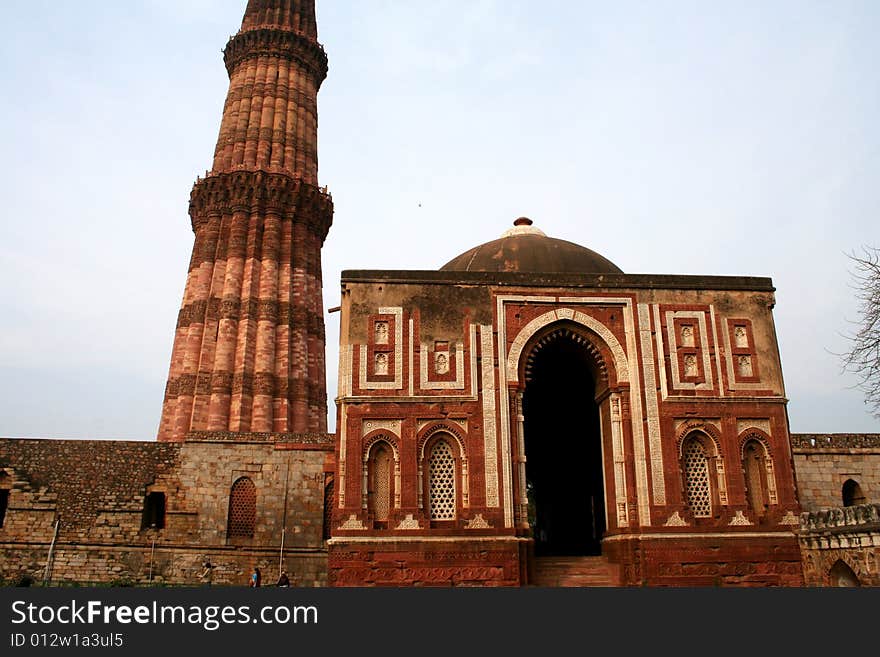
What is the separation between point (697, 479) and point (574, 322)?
13.0 feet

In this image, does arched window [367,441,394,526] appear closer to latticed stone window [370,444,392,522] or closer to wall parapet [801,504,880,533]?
latticed stone window [370,444,392,522]

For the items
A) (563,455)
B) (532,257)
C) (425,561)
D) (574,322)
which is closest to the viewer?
(425,561)

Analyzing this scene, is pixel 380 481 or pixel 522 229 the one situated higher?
pixel 522 229

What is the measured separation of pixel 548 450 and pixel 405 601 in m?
13.5

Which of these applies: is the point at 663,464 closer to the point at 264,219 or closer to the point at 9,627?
the point at 9,627

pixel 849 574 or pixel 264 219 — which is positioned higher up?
pixel 264 219

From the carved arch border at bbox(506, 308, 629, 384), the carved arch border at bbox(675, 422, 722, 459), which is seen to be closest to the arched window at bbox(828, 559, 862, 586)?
the carved arch border at bbox(675, 422, 722, 459)

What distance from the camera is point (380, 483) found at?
14609 millimetres

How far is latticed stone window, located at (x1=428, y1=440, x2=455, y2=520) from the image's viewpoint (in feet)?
47.5

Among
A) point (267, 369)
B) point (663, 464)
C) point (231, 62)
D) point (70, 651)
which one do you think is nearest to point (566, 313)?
point (663, 464)

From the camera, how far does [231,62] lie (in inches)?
1294

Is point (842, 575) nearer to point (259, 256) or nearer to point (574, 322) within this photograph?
point (574, 322)

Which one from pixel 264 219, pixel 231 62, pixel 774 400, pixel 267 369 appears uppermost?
pixel 231 62

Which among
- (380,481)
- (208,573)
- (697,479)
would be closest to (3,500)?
(208,573)
